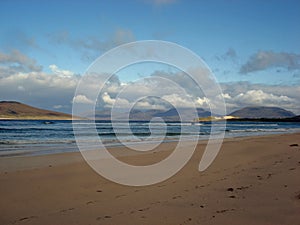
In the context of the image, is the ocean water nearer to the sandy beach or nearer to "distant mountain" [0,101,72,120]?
the sandy beach

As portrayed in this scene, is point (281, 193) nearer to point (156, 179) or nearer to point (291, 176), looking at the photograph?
point (291, 176)

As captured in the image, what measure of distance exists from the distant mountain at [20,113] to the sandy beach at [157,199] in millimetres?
132735

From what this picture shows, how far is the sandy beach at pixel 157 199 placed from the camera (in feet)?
16.2

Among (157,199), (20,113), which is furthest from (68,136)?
(20,113)

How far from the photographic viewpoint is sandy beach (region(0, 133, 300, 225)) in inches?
194

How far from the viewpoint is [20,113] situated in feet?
468

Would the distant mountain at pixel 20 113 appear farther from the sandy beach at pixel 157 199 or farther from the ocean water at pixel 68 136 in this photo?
the sandy beach at pixel 157 199

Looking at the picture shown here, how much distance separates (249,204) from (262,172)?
3.89 m

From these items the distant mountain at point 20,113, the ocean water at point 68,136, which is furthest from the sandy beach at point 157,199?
the distant mountain at point 20,113

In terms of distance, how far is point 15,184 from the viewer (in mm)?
7676

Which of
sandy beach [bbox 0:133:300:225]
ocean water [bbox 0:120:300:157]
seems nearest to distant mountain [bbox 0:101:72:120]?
ocean water [bbox 0:120:300:157]

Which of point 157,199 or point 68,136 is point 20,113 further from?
point 157,199

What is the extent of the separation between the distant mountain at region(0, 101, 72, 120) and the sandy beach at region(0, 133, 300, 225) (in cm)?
13273

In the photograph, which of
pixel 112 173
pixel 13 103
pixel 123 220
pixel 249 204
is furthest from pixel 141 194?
pixel 13 103
